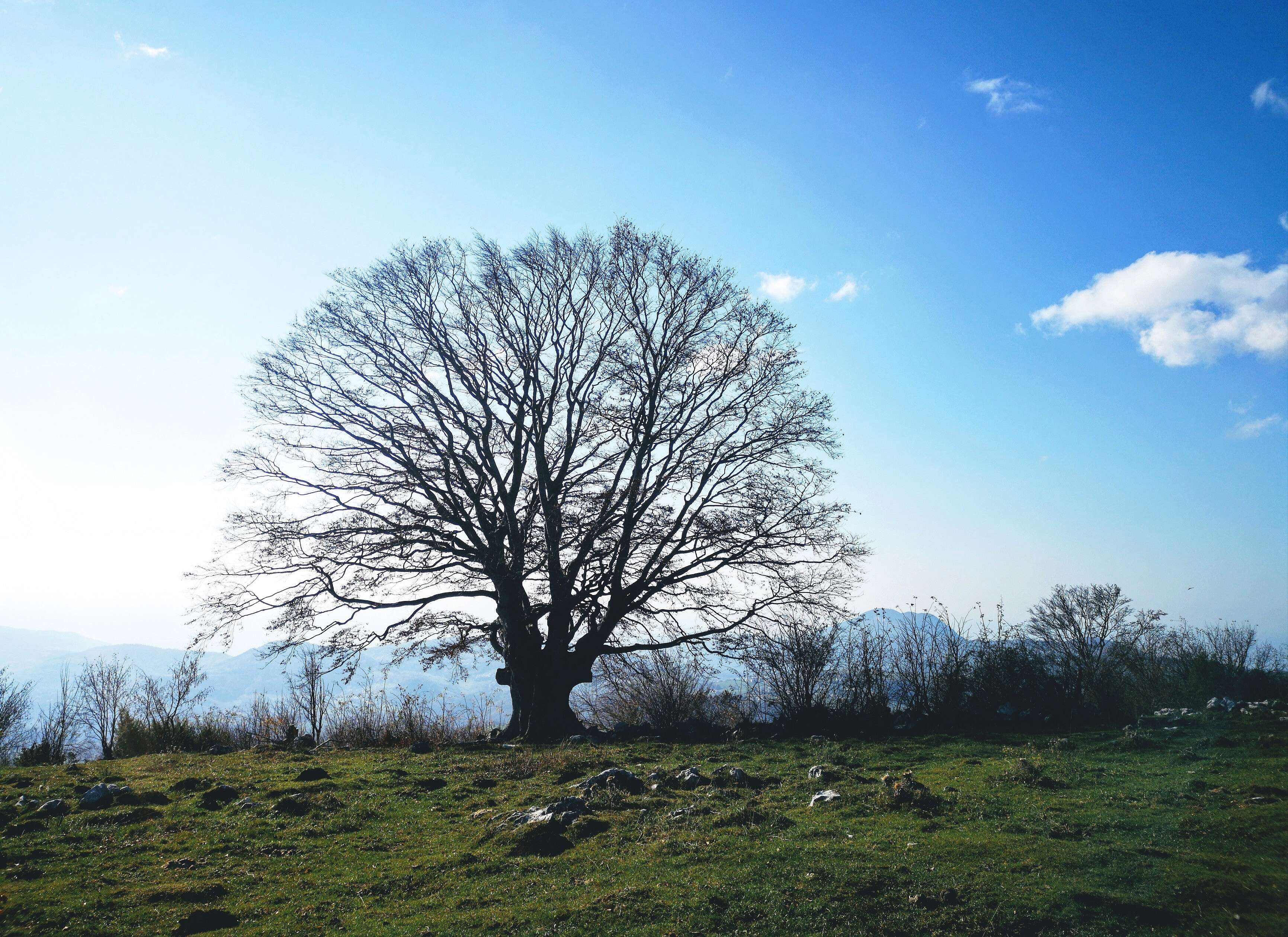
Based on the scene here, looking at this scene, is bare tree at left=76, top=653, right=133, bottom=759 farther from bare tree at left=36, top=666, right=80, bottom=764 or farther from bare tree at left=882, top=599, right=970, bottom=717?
bare tree at left=882, top=599, right=970, bottom=717

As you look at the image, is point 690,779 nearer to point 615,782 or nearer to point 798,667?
point 615,782

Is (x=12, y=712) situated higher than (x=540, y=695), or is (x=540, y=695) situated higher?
→ (x=12, y=712)

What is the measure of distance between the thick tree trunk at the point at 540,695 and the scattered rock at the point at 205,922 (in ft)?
35.4

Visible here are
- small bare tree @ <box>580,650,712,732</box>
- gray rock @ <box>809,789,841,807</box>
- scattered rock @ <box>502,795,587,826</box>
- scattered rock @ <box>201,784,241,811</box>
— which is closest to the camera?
scattered rock @ <box>502,795,587,826</box>

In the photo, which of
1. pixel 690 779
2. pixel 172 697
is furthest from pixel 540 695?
pixel 172 697

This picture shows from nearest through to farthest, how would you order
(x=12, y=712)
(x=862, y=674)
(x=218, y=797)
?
(x=218, y=797) → (x=862, y=674) → (x=12, y=712)

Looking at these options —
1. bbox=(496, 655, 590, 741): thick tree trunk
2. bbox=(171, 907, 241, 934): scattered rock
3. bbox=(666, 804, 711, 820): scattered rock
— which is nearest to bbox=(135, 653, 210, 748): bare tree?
bbox=(496, 655, 590, 741): thick tree trunk

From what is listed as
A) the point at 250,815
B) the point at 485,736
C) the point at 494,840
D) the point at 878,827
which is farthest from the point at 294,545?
the point at 878,827

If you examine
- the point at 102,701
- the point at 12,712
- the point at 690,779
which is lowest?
the point at 690,779

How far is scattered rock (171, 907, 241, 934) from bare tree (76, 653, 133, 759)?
1290cm

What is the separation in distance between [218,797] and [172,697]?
8.63 metres

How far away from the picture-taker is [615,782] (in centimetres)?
909

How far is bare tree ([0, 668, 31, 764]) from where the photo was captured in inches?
618

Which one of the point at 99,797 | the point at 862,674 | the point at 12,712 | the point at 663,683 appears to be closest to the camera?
the point at 99,797
